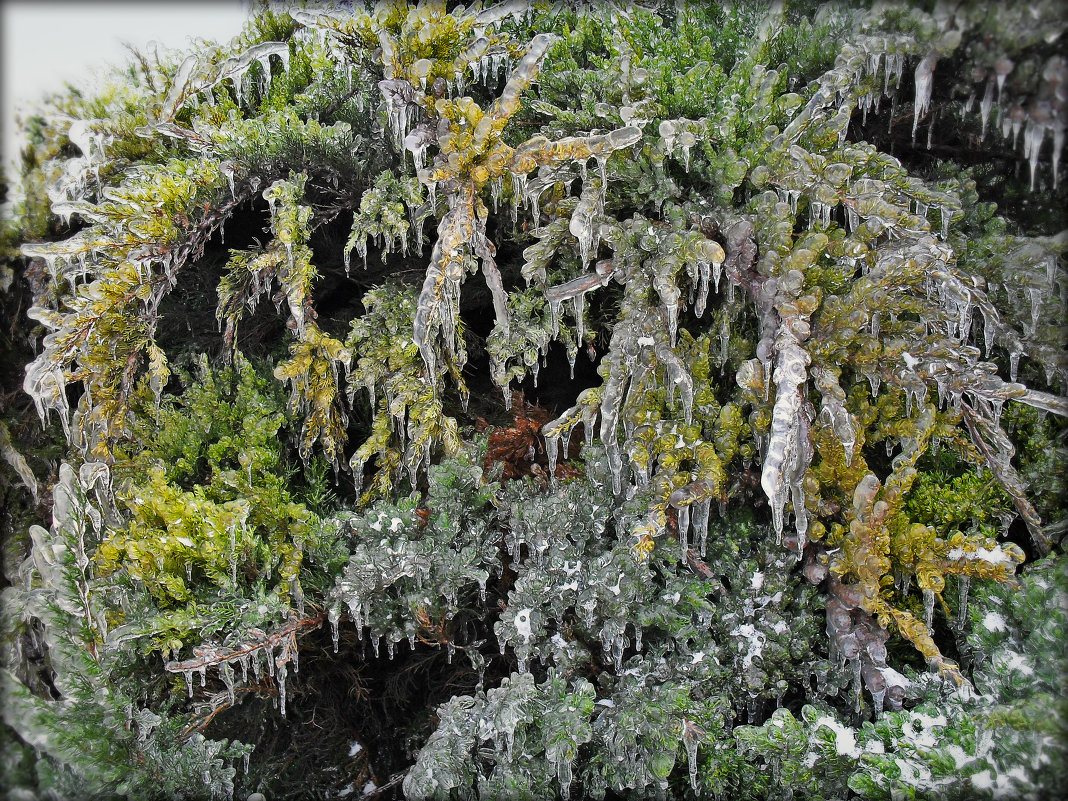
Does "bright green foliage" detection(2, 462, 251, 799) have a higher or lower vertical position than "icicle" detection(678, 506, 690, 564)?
lower

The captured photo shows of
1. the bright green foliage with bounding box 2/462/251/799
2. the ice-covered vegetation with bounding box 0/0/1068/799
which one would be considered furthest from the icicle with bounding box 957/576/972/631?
the bright green foliage with bounding box 2/462/251/799

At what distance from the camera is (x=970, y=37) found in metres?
1.19

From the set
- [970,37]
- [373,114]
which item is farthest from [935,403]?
[373,114]

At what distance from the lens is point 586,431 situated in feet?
4.99

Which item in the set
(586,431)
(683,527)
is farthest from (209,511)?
(683,527)

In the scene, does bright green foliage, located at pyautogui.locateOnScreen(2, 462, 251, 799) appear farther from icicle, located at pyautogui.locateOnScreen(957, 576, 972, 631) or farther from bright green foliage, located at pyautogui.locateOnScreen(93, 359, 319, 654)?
icicle, located at pyautogui.locateOnScreen(957, 576, 972, 631)

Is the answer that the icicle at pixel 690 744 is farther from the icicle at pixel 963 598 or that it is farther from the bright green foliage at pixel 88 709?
the bright green foliage at pixel 88 709

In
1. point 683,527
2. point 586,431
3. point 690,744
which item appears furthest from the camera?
point 586,431

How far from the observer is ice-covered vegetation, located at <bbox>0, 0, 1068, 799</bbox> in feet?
4.15

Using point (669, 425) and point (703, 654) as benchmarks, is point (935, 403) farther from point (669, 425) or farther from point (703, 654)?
point (703, 654)

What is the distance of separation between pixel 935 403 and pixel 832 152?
2.04 feet

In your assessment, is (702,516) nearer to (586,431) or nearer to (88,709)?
(586,431)

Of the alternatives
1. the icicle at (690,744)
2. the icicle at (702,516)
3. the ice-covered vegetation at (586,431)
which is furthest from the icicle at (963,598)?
the icicle at (690,744)

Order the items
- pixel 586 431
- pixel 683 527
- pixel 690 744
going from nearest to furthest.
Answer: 1. pixel 690 744
2. pixel 683 527
3. pixel 586 431
